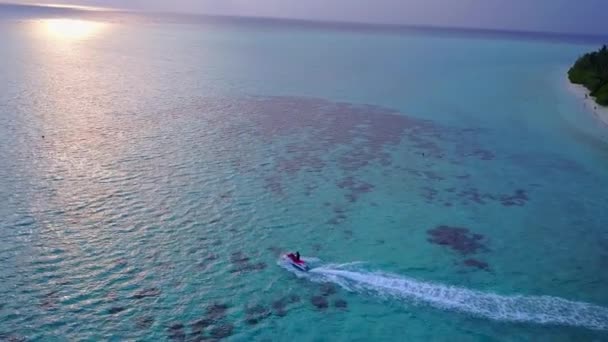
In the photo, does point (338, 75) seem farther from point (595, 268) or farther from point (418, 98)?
point (595, 268)

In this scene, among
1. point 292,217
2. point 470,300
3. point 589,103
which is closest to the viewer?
point 470,300

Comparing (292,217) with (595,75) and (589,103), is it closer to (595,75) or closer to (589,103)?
(589,103)

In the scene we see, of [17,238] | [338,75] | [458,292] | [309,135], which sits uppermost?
[338,75]

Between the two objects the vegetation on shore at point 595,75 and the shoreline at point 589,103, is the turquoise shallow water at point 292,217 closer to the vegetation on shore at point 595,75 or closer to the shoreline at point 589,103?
the shoreline at point 589,103

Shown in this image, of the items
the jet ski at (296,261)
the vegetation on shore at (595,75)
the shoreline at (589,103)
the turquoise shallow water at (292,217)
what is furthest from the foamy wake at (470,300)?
the vegetation on shore at (595,75)

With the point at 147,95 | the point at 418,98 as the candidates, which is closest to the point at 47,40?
the point at 147,95

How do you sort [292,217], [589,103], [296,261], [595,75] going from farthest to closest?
[595,75] < [589,103] < [292,217] < [296,261]

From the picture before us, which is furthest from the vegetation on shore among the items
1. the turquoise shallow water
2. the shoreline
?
the turquoise shallow water

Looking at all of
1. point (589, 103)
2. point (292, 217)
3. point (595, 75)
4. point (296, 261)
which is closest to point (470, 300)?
point (296, 261)
